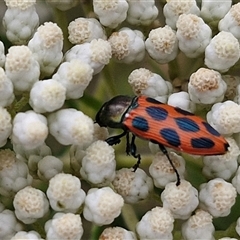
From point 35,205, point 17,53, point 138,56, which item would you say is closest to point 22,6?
point 17,53

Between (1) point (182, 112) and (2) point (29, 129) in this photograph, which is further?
(1) point (182, 112)

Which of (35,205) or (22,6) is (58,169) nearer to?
(35,205)

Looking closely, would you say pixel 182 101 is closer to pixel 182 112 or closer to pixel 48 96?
pixel 182 112

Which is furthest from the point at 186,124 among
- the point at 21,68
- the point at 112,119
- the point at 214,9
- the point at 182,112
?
the point at 21,68

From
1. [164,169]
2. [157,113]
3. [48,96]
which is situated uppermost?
[48,96]

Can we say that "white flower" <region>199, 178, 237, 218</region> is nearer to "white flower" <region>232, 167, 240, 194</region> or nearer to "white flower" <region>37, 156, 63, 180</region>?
"white flower" <region>232, 167, 240, 194</region>

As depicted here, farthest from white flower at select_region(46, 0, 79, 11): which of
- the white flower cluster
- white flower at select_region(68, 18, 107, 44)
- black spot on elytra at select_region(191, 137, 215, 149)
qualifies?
black spot on elytra at select_region(191, 137, 215, 149)
